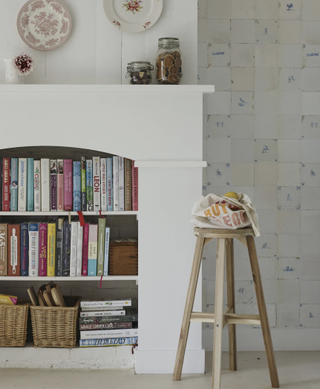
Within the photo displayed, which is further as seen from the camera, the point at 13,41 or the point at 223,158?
the point at 223,158

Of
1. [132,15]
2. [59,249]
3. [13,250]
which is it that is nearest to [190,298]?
[59,249]

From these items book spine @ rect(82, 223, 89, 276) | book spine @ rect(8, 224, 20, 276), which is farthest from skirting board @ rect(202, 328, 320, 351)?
book spine @ rect(8, 224, 20, 276)

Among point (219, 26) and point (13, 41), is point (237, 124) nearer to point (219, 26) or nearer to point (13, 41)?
point (219, 26)

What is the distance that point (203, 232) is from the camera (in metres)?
1.99

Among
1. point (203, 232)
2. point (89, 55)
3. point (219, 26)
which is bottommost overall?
point (203, 232)

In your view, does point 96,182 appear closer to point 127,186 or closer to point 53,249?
point 127,186

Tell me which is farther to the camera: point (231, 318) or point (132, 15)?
point (132, 15)

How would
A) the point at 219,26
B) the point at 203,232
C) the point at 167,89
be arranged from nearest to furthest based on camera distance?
the point at 203,232 < the point at 167,89 < the point at 219,26

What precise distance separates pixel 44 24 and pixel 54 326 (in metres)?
1.67

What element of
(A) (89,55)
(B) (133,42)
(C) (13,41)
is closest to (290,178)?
(B) (133,42)

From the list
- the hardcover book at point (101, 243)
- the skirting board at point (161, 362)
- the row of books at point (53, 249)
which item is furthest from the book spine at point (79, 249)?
the skirting board at point (161, 362)

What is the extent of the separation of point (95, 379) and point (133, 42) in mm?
1836

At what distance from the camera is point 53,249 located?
7.66 feet

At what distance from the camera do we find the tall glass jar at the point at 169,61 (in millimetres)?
2191
